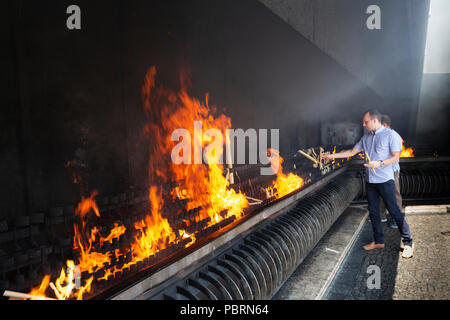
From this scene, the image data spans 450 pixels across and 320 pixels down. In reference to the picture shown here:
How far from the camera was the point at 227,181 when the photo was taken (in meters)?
3.21

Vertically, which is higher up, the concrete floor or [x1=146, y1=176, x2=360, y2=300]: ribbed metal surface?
[x1=146, y1=176, x2=360, y2=300]: ribbed metal surface

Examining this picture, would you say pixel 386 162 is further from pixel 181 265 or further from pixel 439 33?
pixel 439 33

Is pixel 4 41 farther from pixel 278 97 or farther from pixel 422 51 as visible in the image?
pixel 422 51

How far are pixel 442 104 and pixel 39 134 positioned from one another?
13131 millimetres

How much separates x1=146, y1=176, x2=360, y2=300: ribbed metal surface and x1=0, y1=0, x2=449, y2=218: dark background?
1.36 meters

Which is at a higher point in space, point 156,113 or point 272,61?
point 272,61

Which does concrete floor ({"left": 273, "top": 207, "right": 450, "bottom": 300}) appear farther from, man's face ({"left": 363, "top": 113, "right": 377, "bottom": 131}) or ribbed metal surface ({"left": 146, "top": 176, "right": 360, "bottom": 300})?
man's face ({"left": 363, "top": 113, "right": 377, "bottom": 131})

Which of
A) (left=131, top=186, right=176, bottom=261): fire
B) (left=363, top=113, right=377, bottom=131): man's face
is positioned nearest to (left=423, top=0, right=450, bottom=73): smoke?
(left=363, top=113, right=377, bottom=131): man's face

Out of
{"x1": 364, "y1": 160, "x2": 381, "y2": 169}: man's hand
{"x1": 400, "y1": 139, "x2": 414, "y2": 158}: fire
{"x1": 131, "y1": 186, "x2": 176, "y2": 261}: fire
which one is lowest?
{"x1": 131, "y1": 186, "x2": 176, "y2": 261}: fire

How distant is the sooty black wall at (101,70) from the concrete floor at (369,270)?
2072 mm

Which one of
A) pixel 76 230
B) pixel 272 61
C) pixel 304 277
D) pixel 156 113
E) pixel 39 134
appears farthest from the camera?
pixel 272 61

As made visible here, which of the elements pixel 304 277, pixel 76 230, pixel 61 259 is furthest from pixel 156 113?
pixel 304 277

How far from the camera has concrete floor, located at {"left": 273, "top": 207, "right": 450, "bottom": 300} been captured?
2.93m

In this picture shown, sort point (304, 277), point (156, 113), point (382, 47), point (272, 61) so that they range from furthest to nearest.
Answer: point (382, 47) < point (272, 61) < point (156, 113) < point (304, 277)
